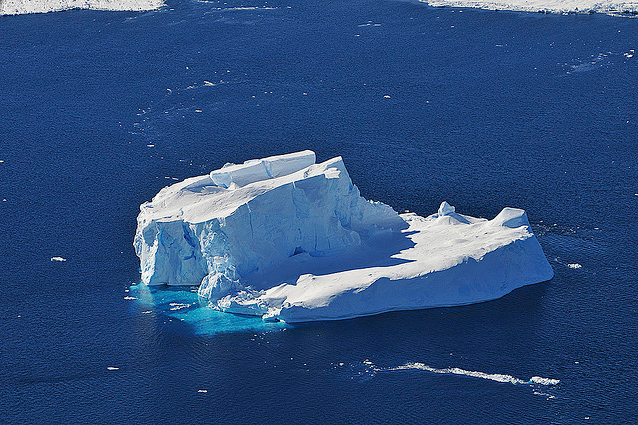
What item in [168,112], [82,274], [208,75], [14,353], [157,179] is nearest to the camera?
[14,353]

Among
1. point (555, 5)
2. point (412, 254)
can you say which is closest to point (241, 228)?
point (412, 254)

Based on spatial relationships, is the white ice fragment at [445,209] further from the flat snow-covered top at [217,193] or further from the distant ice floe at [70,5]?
the distant ice floe at [70,5]

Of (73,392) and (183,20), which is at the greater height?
(183,20)

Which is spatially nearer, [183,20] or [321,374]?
[321,374]

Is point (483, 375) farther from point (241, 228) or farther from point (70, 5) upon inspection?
point (70, 5)

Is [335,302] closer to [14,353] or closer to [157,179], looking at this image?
→ [14,353]

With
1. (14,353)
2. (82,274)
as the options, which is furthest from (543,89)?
(14,353)
